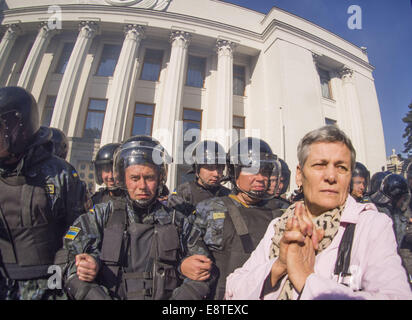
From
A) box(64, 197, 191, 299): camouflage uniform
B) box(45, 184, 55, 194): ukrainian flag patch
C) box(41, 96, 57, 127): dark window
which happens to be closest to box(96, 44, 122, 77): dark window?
box(41, 96, 57, 127): dark window

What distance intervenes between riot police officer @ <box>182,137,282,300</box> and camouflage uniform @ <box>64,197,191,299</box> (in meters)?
0.18

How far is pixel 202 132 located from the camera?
43.0ft

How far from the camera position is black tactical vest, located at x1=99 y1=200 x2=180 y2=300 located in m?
1.56

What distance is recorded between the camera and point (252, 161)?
103 inches

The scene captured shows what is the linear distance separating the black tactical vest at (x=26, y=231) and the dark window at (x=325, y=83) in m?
18.1

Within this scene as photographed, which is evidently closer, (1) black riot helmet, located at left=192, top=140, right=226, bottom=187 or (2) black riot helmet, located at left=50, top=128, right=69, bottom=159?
(2) black riot helmet, located at left=50, top=128, right=69, bottom=159

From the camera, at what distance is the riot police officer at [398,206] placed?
342 centimetres

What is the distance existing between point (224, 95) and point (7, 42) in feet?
48.1

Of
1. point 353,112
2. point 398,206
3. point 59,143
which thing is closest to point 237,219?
point 59,143

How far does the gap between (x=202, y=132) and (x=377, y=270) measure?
40.8 feet

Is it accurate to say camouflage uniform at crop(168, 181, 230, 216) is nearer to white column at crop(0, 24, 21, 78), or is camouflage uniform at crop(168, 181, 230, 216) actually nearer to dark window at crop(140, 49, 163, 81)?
dark window at crop(140, 49, 163, 81)

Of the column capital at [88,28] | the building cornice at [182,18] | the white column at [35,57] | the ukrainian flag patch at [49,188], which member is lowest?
the ukrainian flag patch at [49,188]

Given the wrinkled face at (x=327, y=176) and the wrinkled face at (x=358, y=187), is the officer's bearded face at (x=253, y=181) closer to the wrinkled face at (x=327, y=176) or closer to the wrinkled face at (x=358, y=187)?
the wrinkled face at (x=327, y=176)

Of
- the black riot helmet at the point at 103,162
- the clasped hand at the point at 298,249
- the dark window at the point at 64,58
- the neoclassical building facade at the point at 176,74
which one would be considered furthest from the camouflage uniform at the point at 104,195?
the dark window at the point at 64,58
